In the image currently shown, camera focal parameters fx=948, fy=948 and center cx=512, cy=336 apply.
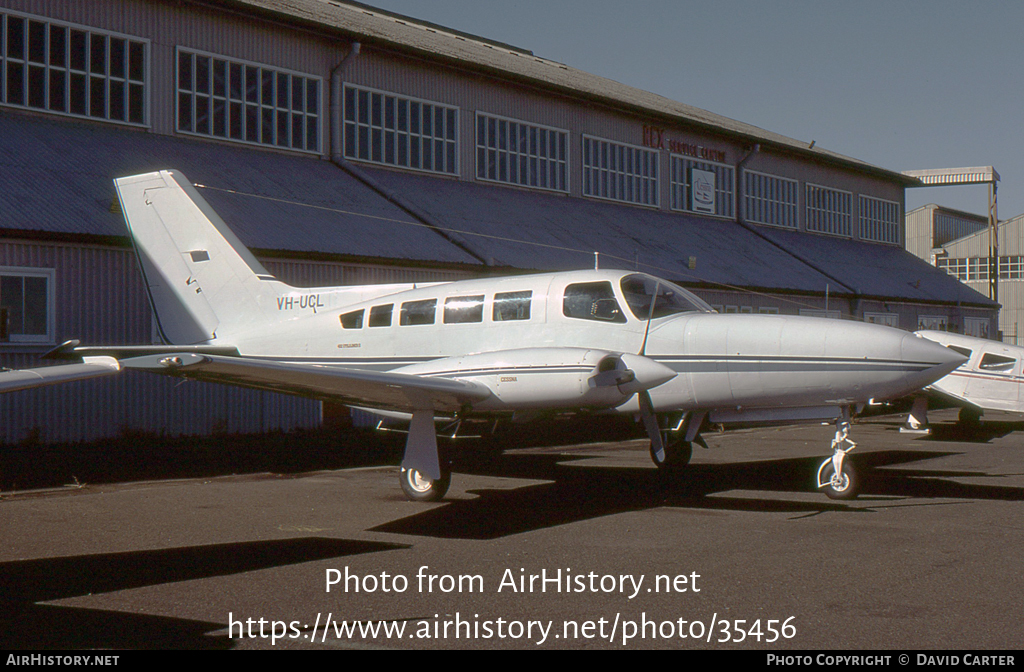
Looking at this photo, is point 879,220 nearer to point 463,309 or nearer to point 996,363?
point 996,363

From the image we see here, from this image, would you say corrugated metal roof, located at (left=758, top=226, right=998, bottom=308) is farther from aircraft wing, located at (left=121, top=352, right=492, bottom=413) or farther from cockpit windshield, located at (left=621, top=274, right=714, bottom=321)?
aircraft wing, located at (left=121, top=352, right=492, bottom=413)

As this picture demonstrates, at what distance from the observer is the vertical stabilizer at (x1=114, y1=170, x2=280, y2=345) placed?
568 inches

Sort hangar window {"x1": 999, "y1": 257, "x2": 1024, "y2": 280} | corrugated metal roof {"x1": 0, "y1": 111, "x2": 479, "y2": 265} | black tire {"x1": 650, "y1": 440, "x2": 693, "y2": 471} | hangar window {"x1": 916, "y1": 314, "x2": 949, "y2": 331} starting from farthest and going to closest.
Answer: hangar window {"x1": 999, "y1": 257, "x2": 1024, "y2": 280}, hangar window {"x1": 916, "y1": 314, "x2": 949, "y2": 331}, corrugated metal roof {"x1": 0, "y1": 111, "x2": 479, "y2": 265}, black tire {"x1": 650, "y1": 440, "x2": 693, "y2": 471}

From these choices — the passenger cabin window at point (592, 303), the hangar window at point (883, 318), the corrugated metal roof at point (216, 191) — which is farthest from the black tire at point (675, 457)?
the hangar window at point (883, 318)

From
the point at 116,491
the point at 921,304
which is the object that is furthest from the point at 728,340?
the point at 921,304

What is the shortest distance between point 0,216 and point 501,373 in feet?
30.9

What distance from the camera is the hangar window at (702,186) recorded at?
1334 inches

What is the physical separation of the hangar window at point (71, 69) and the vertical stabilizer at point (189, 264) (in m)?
4.97

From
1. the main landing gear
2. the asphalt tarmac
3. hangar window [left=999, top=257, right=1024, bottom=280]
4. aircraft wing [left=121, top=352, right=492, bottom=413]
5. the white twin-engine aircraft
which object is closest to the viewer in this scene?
the asphalt tarmac

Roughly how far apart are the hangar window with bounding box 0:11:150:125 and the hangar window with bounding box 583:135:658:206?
1461cm

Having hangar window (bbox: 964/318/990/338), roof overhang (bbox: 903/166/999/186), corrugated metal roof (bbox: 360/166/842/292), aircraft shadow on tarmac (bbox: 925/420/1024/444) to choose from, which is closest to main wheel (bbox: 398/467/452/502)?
corrugated metal roof (bbox: 360/166/842/292)

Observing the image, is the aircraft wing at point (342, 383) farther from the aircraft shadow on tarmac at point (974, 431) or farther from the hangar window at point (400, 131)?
the hangar window at point (400, 131)

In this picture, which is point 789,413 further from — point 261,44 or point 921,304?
point 921,304

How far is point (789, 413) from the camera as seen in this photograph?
11.0 meters
